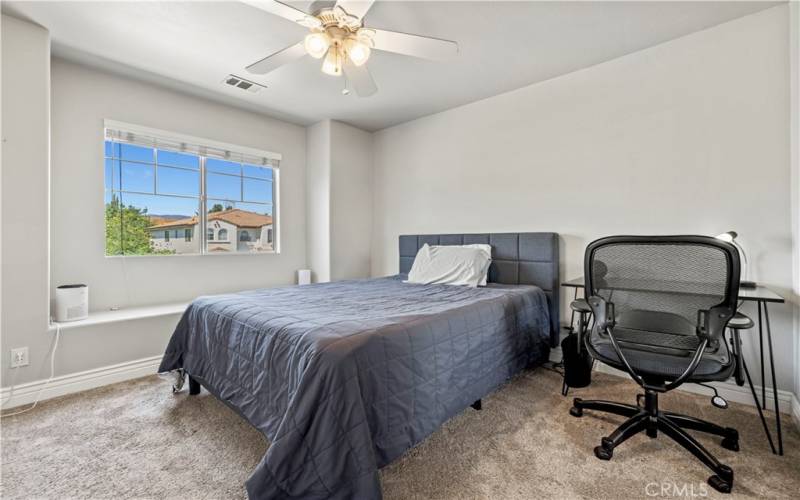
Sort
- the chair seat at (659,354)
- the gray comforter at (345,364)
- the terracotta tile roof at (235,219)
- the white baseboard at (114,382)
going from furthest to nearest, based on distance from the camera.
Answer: the terracotta tile roof at (235,219), the white baseboard at (114,382), the chair seat at (659,354), the gray comforter at (345,364)

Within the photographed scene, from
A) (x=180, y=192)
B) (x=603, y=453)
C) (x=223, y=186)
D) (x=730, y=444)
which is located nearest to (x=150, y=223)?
(x=180, y=192)

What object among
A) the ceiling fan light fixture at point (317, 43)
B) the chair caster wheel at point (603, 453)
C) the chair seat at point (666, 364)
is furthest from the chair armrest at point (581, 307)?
the ceiling fan light fixture at point (317, 43)

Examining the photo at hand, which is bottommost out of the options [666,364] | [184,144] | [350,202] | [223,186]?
[666,364]

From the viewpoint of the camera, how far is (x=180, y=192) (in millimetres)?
3467

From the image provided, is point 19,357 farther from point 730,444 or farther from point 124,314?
point 730,444

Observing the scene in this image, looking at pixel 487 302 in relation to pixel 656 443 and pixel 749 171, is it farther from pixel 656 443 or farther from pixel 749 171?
pixel 749 171

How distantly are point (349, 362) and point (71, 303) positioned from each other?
2596 millimetres

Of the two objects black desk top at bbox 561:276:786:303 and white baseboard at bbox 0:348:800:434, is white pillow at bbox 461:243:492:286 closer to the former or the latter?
white baseboard at bbox 0:348:800:434

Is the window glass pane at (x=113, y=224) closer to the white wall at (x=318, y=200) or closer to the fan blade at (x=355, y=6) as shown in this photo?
the white wall at (x=318, y=200)

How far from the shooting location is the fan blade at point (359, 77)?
2.15 meters

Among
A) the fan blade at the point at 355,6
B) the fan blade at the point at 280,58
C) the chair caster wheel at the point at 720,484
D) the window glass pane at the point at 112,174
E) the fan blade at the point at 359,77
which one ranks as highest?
the fan blade at the point at 355,6

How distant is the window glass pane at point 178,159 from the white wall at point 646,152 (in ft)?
8.47

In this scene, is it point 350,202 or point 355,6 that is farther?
point 350,202

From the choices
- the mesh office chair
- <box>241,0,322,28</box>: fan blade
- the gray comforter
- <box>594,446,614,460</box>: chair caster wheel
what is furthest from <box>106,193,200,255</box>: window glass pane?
<box>594,446,614,460</box>: chair caster wheel
